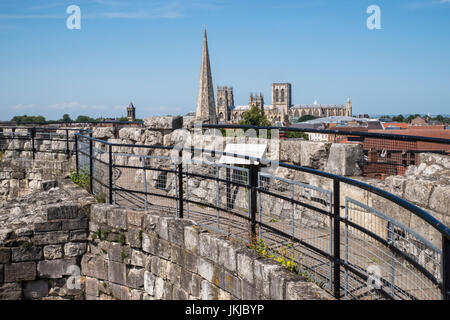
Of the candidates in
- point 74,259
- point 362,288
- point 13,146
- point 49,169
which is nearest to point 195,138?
point 74,259

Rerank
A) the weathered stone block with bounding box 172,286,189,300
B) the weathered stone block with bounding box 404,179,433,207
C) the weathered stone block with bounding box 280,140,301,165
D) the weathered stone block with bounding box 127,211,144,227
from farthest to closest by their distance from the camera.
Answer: the weathered stone block with bounding box 280,140,301,165
the weathered stone block with bounding box 127,211,144,227
the weathered stone block with bounding box 172,286,189,300
the weathered stone block with bounding box 404,179,433,207

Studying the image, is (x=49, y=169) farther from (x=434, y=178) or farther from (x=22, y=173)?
(x=434, y=178)

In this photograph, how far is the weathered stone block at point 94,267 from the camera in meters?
6.40

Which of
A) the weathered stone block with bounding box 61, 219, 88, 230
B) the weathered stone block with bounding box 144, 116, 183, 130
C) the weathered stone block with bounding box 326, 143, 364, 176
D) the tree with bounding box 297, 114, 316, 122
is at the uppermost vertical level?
the tree with bounding box 297, 114, 316, 122

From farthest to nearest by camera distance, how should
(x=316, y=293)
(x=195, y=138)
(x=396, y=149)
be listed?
(x=195, y=138) < (x=396, y=149) < (x=316, y=293)

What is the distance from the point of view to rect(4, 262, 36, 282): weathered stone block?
245 inches

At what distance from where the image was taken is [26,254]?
6273mm

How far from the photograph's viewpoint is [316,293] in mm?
3508

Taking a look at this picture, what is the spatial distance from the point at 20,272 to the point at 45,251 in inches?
16.8

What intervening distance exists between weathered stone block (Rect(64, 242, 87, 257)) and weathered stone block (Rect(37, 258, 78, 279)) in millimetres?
87

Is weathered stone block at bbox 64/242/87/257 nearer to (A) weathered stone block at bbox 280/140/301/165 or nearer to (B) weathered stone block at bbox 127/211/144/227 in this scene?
(B) weathered stone block at bbox 127/211/144/227

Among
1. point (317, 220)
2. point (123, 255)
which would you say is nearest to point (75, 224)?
point (123, 255)

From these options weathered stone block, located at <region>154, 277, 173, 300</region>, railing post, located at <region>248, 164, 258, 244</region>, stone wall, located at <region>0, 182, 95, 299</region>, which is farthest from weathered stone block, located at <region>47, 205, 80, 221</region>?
railing post, located at <region>248, 164, 258, 244</region>
